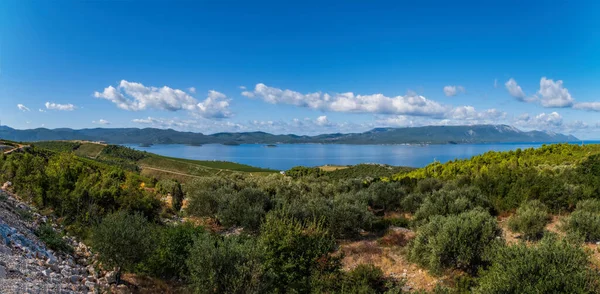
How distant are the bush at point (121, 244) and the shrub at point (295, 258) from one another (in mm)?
4319

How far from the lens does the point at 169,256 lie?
38.4ft

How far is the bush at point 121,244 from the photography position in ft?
33.8

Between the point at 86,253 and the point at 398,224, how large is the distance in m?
17.5

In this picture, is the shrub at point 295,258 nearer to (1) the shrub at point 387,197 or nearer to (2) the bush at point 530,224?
(2) the bush at point 530,224

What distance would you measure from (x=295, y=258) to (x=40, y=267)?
7.90 m

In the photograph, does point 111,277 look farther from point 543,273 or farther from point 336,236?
point 543,273

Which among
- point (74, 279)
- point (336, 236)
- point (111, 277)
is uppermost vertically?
point (74, 279)

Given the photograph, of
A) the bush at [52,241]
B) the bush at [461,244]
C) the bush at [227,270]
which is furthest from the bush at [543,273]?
the bush at [52,241]

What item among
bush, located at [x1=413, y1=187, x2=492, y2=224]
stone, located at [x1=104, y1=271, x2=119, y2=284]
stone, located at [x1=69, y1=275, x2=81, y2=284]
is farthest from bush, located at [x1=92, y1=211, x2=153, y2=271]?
bush, located at [x1=413, y1=187, x2=492, y2=224]

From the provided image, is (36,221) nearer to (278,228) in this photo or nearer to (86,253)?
(86,253)

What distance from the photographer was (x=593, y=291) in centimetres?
773

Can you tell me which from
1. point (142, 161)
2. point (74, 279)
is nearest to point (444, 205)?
point (74, 279)

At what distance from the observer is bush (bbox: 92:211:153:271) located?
1029 cm

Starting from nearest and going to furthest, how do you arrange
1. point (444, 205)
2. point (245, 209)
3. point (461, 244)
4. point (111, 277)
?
point (111, 277)
point (461, 244)
point (245, 209)
point (444, 205)
